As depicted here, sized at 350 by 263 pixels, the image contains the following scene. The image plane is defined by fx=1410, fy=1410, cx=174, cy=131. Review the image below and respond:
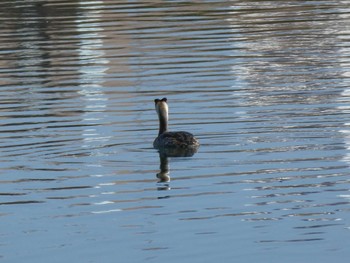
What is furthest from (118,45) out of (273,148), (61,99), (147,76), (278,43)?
(273,148)

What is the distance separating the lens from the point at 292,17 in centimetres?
4156

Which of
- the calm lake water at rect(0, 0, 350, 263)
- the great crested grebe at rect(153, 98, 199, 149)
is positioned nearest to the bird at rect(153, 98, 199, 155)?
the great crested grebe at rect(153, 98, 199, 149)

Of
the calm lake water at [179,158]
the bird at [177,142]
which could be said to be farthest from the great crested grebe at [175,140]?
the calm lake water at [179,158]

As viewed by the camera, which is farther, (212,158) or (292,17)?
(292,17)

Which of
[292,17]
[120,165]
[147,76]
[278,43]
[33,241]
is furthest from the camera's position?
[292,17]

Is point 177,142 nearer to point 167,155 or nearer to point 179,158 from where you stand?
point 167,155

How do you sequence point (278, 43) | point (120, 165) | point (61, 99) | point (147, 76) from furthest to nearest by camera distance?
point (278, 43)
point (147, 76)
point (61, 99)
point (120, 165)

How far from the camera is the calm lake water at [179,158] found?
51.0 ft

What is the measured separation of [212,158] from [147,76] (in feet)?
32.4

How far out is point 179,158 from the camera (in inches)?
823

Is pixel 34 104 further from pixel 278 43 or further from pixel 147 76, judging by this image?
pixel 278 43

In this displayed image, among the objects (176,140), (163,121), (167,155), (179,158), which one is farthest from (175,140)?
(163,121)

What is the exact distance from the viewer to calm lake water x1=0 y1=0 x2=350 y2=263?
1553 cm

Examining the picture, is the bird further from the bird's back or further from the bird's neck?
the bird's neck
